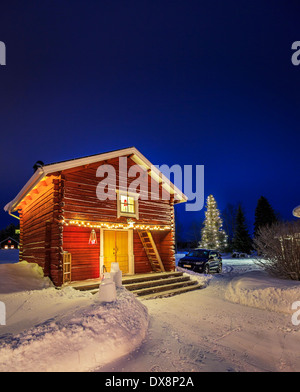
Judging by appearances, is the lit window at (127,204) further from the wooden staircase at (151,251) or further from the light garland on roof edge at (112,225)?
the wooden staircase at (151,251)

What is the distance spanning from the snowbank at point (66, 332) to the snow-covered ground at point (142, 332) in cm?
1

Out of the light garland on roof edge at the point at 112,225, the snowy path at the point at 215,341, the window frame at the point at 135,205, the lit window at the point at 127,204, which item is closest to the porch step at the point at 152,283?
the snowy path at the point at 215,341

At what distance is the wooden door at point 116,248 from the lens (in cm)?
1141

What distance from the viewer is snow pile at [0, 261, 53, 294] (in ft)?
25.7

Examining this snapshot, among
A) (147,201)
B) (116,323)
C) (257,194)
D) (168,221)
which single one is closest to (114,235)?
(147,201)

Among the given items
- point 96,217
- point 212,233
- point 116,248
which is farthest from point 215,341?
point 212,233

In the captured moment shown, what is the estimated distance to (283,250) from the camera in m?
9.73

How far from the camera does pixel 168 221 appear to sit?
1334cm

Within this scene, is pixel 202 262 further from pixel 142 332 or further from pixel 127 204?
pixel 142 332

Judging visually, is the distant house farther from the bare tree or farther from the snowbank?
the bare tree

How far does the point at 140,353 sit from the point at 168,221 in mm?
9044

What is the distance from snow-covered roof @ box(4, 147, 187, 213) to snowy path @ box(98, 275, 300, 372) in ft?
20.4

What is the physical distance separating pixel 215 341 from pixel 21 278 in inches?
285
